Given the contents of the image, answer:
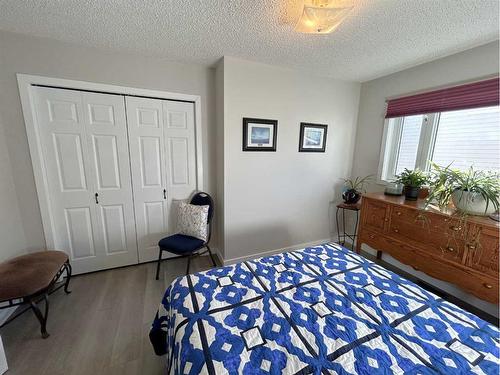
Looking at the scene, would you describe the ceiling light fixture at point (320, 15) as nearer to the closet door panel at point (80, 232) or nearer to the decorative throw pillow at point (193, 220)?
the decorative throw pillow at point (193, 220)

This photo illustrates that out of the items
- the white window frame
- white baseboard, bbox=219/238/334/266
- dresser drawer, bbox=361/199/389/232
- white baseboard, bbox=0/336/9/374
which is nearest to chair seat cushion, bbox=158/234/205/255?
white baseboard, bbox=219/238/334/266

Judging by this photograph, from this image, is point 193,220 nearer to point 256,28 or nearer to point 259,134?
point 259,134

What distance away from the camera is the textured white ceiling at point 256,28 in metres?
1.42

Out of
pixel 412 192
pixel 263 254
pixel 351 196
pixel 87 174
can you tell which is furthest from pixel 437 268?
pixel 87 174

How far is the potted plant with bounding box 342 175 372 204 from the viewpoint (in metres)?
2.83

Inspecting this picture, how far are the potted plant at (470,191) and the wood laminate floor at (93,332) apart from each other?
259 centimetres

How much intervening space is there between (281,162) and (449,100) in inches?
70.9

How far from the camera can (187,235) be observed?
2473 millimetres

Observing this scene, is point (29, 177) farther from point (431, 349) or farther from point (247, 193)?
point (431, 349)

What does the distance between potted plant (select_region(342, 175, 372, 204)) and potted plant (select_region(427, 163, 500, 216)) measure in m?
1.01

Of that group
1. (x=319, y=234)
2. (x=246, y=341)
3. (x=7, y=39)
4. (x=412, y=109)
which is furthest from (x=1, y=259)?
(x=412, y=109)

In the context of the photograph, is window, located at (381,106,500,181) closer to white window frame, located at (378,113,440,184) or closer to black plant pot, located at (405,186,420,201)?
white window frame, located at (378,113,440,184)

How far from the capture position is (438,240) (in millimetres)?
1816

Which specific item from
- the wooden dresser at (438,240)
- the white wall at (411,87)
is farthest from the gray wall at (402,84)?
the wooden dresser at (438,240)
